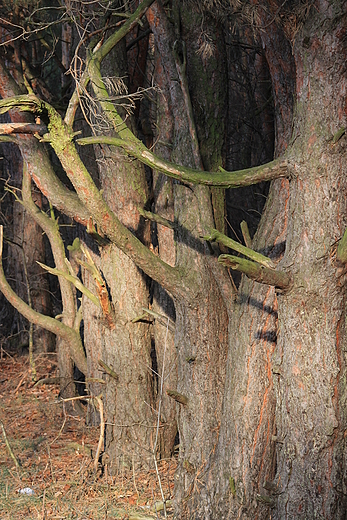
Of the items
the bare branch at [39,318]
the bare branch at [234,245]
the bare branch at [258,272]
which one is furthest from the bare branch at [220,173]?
the bare branch at [39,318]

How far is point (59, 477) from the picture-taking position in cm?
667

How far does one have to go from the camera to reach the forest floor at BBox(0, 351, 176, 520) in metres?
5.81

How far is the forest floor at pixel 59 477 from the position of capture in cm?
581

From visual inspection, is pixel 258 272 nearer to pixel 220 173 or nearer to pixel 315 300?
pixel 315 300

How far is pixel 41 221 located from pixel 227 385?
430 cm

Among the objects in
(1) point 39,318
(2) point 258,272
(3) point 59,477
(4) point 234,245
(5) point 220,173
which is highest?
(5) point 220,173

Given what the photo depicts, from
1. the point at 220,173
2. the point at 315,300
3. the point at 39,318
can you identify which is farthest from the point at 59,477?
the point at 220,173

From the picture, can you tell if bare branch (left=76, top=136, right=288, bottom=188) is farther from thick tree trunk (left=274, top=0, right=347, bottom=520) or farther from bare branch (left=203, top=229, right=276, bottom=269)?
bare branch (left=203, top=229, right=276, bottom=269)

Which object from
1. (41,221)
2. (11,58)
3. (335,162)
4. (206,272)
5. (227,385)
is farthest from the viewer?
(41,221)

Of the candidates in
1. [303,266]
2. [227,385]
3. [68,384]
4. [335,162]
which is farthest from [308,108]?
[68,384]

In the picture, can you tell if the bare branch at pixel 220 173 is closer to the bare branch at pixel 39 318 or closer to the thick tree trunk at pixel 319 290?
the thick tree trunk at pixel 319 290

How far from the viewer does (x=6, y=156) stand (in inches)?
481

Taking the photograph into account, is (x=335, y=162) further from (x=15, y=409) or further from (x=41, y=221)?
(x=15, y=409)

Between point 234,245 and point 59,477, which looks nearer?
point 234,245
